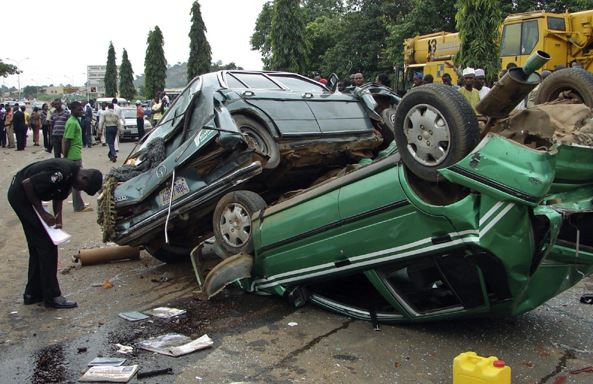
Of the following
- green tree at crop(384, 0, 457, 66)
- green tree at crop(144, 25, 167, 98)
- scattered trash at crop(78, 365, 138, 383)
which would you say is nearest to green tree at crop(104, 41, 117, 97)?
green tree at crop(144, 25, 167, 98)

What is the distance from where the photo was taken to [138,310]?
17.2 ft

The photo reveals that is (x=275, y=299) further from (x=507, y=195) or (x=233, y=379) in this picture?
(x=507, y=195)

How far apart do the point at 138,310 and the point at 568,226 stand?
3.53m

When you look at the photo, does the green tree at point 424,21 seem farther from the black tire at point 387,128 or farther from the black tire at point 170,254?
the black tire at point 170,254

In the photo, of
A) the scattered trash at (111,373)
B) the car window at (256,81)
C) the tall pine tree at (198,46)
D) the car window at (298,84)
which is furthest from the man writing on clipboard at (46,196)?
Result: the tall pine tree at (198,46)

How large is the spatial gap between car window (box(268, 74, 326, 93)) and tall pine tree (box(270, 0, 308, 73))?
17.9 m

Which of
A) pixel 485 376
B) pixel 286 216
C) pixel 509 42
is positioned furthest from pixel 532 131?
pixel 509 42

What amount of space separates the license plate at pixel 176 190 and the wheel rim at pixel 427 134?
2.58 m

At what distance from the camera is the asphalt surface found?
151 inches

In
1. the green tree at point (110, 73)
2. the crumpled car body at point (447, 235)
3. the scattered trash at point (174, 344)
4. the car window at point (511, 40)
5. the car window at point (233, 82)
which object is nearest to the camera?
the crumpled car body at point (447, 235)

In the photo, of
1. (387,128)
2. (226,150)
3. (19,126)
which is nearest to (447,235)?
(226,150)

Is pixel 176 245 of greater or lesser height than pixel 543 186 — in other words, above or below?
below

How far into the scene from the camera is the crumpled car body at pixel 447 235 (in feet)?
11.1

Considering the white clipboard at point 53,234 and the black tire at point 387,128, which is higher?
the black tire at point 387,128
